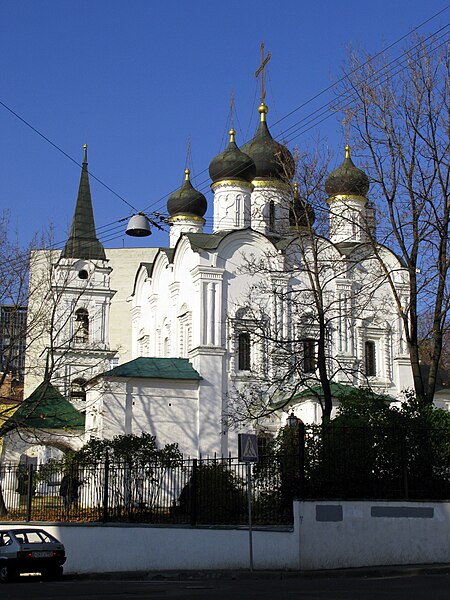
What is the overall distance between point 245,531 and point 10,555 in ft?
14.8

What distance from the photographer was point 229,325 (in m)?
35.5

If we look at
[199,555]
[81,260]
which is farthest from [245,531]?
[81,260]

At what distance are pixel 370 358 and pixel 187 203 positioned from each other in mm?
12054

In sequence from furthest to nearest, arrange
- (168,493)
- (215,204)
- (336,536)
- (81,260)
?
(81,260)
(215,204)
(168,493)
(336,536)

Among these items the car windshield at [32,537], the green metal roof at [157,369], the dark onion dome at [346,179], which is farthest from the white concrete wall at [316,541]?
the dark onion dome at [346,179]

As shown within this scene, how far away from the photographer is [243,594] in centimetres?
1291

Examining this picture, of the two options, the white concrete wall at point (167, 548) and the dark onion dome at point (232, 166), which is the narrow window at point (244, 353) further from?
the white concrete wall at point (167, 548)

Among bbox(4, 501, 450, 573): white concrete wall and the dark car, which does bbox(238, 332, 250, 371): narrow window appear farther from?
the dark car

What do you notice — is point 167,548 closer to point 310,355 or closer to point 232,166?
point 310,355

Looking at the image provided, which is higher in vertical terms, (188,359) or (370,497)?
(188,359)

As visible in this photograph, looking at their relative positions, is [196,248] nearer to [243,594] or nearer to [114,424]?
[114,424]

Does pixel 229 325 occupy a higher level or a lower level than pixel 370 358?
higher

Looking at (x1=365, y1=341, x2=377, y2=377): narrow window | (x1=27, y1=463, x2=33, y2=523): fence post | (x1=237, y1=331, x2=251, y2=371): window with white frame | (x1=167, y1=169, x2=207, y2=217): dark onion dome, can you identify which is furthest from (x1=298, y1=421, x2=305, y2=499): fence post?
(x1=167, y1=169, x2=207, y2=217): dark onion dome

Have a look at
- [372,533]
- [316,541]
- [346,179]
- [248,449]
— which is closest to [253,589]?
[248,449]
